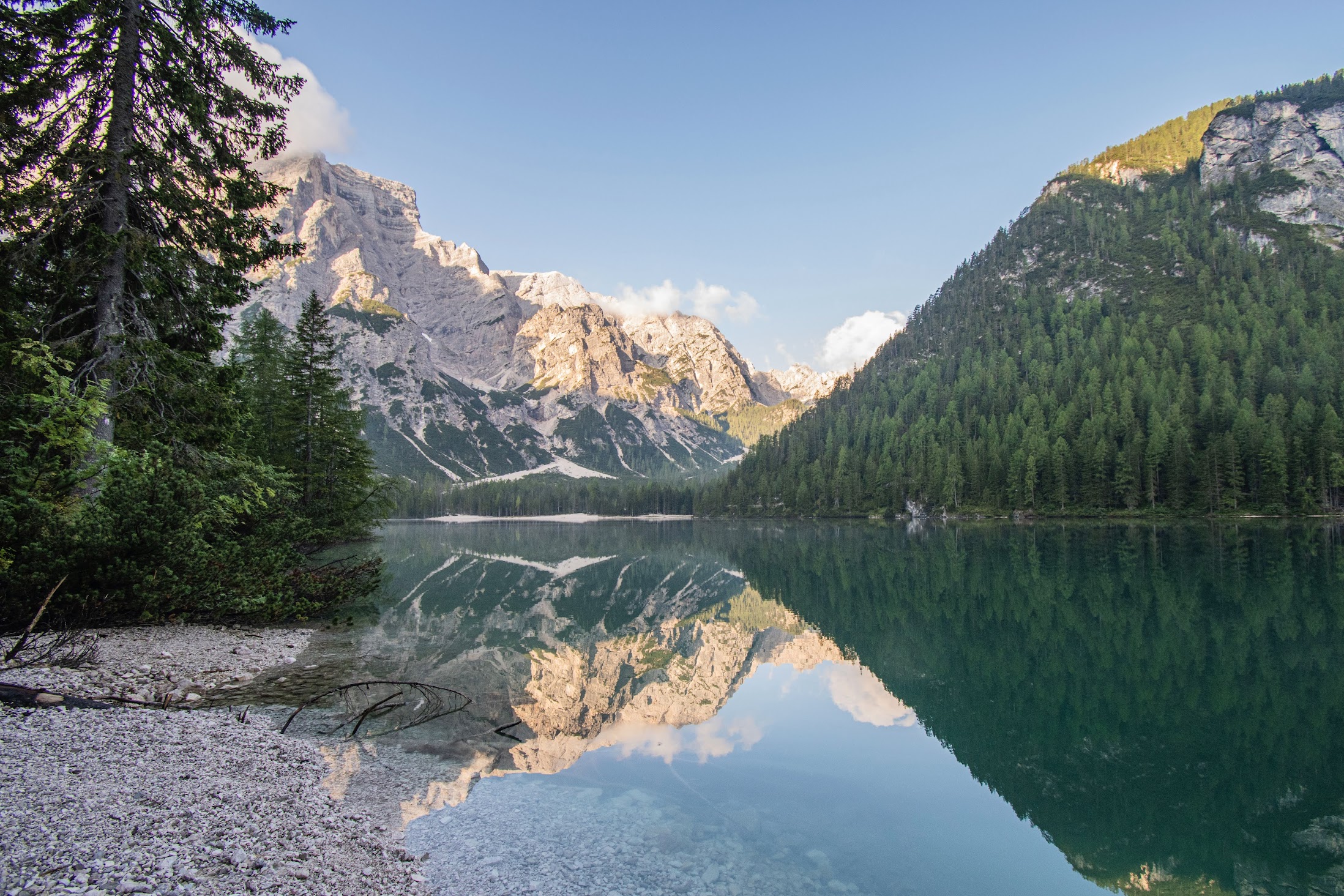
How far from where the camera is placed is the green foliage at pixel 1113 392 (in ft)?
307

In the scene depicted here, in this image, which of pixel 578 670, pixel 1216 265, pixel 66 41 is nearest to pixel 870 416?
pixel 1216 265

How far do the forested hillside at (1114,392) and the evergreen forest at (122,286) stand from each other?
113549 millimetres

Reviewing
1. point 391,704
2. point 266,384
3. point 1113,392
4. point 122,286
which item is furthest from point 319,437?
point 1113,392

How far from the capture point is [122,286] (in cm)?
1406

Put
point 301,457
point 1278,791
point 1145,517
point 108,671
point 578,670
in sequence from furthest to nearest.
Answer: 1. point 1145,517
2. point 301,457
3. point 578,670
4. point 108,671
5. point 1278,791

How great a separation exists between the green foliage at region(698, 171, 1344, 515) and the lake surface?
74176 millimetres

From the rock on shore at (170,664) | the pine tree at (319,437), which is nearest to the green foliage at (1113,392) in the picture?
the pine tree at (319,437)

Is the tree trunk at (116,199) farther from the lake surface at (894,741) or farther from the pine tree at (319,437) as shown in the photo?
the pine tree at (319,437)

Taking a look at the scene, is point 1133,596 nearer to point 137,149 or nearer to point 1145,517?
point 137,149

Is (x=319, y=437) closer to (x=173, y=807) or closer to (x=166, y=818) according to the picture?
(x=173, y=807)

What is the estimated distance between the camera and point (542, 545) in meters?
94.4

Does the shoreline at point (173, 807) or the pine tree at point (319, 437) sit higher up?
the pine tree at point (319, 437)

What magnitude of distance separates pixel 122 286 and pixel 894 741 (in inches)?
804

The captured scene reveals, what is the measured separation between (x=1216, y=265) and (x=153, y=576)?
220507 mm
